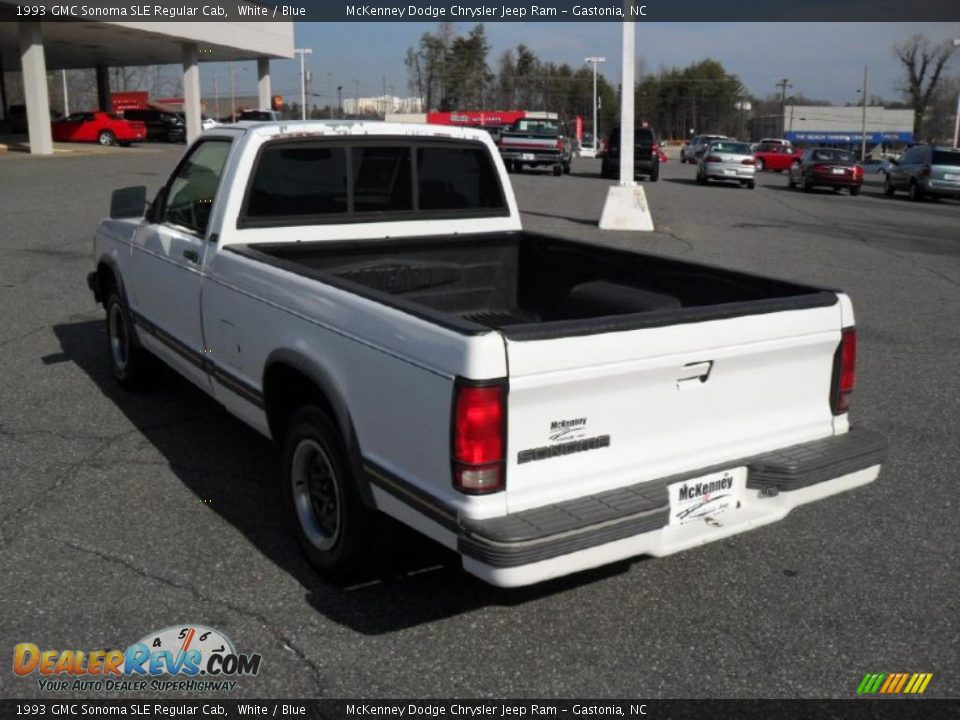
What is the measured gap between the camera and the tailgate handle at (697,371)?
353 centimetres

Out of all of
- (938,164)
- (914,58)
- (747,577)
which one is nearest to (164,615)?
(747,577)

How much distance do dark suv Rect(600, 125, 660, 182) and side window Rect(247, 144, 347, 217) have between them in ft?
103

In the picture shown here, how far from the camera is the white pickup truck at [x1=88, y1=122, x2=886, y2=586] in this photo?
10.3ft

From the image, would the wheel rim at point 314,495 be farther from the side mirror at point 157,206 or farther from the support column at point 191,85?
the support column at point 191,85

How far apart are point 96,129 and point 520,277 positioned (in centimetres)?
4285

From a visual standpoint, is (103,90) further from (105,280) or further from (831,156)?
(105,280)

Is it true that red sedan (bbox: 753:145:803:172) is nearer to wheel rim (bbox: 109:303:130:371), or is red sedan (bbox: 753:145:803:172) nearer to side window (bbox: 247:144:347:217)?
wheel rim (bbox: 109:303:130:371)

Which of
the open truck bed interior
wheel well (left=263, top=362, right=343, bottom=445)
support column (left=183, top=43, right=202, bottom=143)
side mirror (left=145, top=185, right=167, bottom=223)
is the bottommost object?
wheel well (left=263, top=362, right=343, bottom=445)

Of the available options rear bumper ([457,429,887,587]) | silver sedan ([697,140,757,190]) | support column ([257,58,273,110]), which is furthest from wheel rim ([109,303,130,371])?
support column ([257,58,273,110])

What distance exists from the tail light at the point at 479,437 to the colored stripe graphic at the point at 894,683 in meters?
1.51

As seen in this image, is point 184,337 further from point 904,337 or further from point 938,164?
point 938,164

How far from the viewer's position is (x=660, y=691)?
3324 mm

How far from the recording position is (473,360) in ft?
9.89

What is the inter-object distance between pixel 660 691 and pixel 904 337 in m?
6.83
